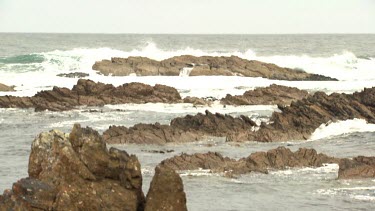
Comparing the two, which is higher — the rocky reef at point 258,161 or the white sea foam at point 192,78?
the white sea foam at point 192,78

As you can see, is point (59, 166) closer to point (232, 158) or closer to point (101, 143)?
point (101, 143)

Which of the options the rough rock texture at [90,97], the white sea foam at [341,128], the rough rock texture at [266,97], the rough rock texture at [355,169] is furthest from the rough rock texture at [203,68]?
the rough rock texture at [355,169]

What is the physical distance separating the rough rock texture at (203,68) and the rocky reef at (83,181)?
4594cm

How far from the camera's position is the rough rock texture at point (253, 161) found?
67.5 ft

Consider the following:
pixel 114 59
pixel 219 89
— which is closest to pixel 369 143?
pixel 219 89

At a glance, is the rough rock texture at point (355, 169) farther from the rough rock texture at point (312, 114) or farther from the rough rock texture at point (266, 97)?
the rough rock texture at point (266, 97)

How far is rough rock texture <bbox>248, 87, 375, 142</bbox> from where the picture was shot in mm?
27266

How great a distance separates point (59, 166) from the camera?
12.1 metres

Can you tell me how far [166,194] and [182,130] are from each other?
15.4 m

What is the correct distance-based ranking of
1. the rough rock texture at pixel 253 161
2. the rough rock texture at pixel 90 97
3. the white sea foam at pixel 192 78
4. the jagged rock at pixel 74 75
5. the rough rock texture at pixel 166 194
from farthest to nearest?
the jagged rock at pixel 74 75 → the white sea foam at pixel 192 78 → the rough rock texture at pixel 90 97 → the rough rock texture at pixel 253 161 → the rough rock texture at pixel 166 194

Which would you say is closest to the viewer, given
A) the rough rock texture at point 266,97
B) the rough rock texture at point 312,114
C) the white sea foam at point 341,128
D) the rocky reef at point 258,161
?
the rocky reef at point 258,161

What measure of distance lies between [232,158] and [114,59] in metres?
42.5

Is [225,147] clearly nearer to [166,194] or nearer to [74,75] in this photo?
[166,194]

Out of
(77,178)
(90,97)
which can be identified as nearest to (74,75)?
(90,97)
